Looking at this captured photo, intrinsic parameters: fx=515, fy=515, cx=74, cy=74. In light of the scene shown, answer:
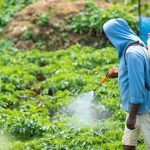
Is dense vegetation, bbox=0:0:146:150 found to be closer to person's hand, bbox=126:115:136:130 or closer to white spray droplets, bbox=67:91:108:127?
white spray droplets, bbox=67:91:108:127

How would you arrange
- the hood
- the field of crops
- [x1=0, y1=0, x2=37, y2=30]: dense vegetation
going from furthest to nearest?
[x1=0, y1=0, x2=37, y2=30]: dense vegetation
the field of crops
the hood

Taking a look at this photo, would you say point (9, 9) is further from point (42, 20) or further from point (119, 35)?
point (119, 35)

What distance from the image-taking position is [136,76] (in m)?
5.55

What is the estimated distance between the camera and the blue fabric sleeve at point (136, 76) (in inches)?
219

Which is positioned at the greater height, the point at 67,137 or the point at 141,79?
the point at 141,79

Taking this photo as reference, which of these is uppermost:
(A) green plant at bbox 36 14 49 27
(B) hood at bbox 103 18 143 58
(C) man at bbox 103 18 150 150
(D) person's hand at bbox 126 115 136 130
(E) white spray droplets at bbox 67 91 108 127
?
(B) hood at bbox 103 18 143 58

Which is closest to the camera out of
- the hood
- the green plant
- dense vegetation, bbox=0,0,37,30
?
the hood

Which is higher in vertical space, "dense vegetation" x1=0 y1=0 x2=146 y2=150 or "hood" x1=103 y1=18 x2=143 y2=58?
"hood" x1=103 y1=18 x2=143 y2=58

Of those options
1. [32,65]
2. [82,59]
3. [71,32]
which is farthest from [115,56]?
[71,32]

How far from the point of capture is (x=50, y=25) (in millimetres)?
14281

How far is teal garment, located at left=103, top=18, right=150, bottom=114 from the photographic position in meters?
5.56

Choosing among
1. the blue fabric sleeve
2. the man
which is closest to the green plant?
the man

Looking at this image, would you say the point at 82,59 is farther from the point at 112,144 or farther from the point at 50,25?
the point at 112,144

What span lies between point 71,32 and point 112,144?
737cm
